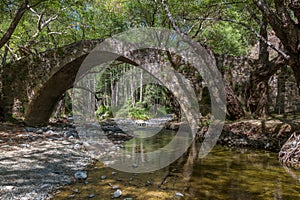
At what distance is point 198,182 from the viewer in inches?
157

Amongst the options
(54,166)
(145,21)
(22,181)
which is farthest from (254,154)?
(145,21)

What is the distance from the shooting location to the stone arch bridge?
30.0 ft

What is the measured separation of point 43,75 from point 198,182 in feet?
24.9

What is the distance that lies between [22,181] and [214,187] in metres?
2.88

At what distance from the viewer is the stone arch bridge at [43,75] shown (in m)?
9.13

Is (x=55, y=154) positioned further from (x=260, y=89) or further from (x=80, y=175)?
(x=260, y=89)

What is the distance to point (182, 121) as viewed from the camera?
12023 mm

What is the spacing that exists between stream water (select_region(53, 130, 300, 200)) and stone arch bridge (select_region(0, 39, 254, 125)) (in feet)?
17.6

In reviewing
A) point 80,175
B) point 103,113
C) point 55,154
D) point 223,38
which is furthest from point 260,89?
point 103,113

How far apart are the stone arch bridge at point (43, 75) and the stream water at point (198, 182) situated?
5375 mm

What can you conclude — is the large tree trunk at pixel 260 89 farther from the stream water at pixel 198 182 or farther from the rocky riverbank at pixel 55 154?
the stream water at pixel 198 182

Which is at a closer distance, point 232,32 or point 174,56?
point 174,56

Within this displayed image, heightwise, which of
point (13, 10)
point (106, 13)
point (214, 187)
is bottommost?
point (214, 187)

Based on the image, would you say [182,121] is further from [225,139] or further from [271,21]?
[271,21]
